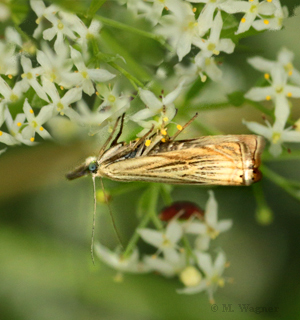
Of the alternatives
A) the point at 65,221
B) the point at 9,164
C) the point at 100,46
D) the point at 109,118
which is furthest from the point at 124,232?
the point at 100,46

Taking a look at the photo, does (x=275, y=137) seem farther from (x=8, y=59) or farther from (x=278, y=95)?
(x=8, y=59)

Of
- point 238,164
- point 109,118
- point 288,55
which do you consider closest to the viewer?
point 238,164

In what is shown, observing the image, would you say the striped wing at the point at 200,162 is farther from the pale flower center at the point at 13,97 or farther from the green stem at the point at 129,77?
the pale flower center at the point at 13,97

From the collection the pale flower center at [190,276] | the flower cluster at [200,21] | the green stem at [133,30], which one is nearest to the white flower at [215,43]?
the flower cluster at [200,21]

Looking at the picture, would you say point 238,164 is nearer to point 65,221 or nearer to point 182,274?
point 182,274

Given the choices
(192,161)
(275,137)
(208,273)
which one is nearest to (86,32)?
(192,161)

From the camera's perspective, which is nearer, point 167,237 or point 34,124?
point 34,124

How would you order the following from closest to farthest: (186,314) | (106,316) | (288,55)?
(288,55) → (186,314) → (106,316)
